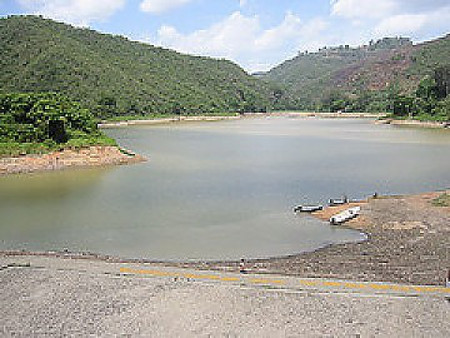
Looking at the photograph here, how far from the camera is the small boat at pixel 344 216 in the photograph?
14.1m

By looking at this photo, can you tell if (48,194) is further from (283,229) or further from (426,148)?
(426,148)

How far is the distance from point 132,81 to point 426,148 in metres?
60.1

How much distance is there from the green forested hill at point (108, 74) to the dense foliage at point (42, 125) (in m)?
35.4

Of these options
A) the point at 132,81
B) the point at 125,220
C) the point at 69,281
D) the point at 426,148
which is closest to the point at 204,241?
the point at 125,220

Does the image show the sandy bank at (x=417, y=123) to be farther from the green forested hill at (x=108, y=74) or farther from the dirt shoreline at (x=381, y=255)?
the dirt shoreline at (x=381, y=255)

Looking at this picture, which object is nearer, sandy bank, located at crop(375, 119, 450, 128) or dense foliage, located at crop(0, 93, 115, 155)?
dense foliage, located at crop(0, 93, 115, 155)

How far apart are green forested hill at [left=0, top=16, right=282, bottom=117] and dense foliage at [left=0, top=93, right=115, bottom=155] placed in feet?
116

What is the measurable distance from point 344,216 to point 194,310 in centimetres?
853

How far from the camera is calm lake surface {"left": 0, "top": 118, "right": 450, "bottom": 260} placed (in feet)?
41.8

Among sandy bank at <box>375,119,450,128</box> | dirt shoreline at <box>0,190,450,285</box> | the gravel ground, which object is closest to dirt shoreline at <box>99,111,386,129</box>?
sandy bank at <box>375,119,450,128</box>

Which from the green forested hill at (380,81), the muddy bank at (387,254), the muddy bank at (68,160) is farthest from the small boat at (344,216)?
the green forested hill at (380,81)

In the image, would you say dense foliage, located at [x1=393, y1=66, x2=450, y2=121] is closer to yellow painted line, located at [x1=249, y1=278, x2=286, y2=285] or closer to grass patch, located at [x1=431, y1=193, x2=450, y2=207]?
grass patch, located at [x1=431, y1=193, x2=450, y2=207]

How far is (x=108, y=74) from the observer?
256 ft

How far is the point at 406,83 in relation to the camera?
105m
